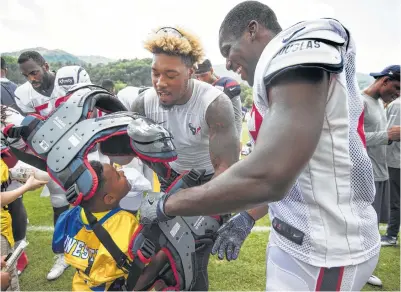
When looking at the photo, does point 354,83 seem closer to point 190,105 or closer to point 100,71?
point 190,105

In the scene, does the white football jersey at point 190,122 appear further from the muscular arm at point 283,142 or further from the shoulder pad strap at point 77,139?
the muscular arm at point 283,142

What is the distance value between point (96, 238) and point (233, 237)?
85cm

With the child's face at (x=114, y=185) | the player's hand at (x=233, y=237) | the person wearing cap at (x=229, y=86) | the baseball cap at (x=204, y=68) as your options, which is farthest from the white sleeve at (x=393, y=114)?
the child's face at (x=114, y=185)

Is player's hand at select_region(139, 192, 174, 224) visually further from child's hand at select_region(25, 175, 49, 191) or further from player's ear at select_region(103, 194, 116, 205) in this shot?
child's hand at select_region(25, 175, 49, 191)

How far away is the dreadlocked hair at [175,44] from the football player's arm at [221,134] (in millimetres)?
445

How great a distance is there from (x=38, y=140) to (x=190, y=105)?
4.56 feet

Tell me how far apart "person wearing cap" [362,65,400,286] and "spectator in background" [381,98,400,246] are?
42 centimetres

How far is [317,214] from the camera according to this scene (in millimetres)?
1256

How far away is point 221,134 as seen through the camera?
2676mm

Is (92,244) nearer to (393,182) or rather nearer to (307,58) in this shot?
(307,58)

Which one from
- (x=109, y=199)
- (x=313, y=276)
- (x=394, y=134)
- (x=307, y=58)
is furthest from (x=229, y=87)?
(x=307, y=58)

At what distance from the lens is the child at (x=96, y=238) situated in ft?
6.14

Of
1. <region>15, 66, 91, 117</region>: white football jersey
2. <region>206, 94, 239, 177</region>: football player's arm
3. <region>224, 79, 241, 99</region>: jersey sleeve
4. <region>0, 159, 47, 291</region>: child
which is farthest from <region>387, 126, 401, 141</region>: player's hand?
<region>15, 66, 91, 117</region>: white football jersey

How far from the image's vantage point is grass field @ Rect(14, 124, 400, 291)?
3.31 meters
